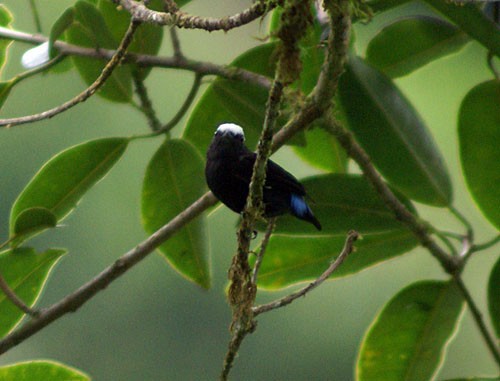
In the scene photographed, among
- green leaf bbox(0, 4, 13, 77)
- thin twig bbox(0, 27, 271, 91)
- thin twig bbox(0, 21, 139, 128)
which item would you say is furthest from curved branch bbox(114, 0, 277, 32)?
green leaf bbox(0, 4, 13, 77)

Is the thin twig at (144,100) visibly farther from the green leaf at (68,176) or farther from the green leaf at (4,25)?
the green leaf at (4,25)

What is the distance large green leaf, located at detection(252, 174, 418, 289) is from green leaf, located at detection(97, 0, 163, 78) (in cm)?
51

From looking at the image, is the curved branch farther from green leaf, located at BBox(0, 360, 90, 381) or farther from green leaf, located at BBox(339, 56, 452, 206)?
green leaf, located at BBox(0, 360, 90, 381)

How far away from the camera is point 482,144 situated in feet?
6.79

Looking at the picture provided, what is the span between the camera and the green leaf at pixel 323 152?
93.5 inches

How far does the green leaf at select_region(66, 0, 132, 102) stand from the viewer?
2041 millimetres

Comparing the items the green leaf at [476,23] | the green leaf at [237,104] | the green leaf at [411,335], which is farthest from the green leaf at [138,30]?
the green leaf at [411,335]

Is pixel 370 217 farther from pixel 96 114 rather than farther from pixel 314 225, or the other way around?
pixel 96 114

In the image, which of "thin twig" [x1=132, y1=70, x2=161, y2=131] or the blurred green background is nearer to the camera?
"thin twig" [x1=132, y1=70, x2=161, y2=131]

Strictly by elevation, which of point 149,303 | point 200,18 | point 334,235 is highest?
point 200,18

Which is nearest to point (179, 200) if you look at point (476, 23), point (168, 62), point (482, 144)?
point (168, 62)

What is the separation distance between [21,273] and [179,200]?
435mm

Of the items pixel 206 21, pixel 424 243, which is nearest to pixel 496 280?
pixel 424 243

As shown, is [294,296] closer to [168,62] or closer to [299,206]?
[299,206]
